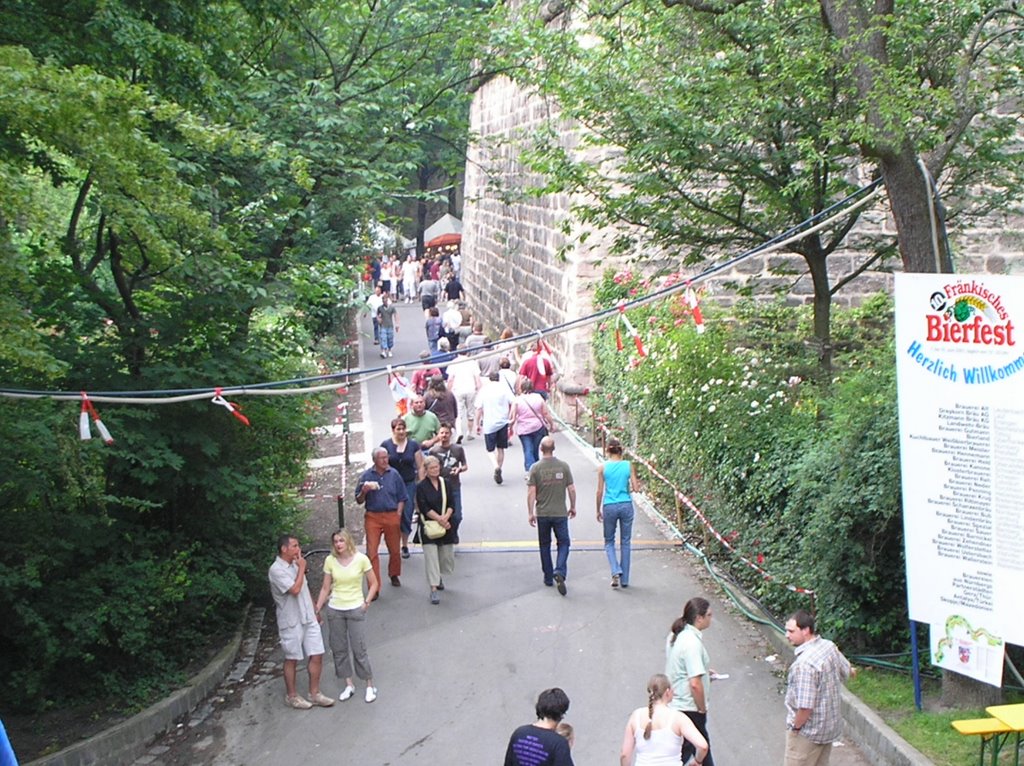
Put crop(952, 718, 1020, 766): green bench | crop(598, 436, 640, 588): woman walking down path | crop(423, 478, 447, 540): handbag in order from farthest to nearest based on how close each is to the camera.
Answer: crop(423, 478, 447, 540): handbag → crop(598, 436, 640, 588): woman walking down path → crop(952, 718, 1020, 766): green bench

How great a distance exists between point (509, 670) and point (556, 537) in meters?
2.01

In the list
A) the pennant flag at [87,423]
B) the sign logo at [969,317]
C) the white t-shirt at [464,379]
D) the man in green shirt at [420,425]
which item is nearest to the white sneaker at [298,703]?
the pennant flag at [87,423]

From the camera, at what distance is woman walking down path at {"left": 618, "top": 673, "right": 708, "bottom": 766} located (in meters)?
6.23

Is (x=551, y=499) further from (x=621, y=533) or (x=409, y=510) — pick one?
(x=409, y=510)

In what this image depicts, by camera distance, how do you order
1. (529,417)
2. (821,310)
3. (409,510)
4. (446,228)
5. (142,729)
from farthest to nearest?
(446,228), (529,417), (409,510), (821,310), (142,729)

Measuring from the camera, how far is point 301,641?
31.3 ft

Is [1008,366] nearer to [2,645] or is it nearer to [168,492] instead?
[168,492]

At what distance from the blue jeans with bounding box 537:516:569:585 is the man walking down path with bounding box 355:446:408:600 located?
1.47 meters

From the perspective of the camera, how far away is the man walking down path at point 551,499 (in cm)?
1141

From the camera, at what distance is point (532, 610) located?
1138 centimetres

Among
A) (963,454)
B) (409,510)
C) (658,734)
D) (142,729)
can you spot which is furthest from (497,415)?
(658,734)

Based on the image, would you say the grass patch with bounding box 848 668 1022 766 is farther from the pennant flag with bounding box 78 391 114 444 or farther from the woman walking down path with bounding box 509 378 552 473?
the woman walking down path with bounding box 509 378 552 473

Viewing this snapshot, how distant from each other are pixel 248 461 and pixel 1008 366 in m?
7.21

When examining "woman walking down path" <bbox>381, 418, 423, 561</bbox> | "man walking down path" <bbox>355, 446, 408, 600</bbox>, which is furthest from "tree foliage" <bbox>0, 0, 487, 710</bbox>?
"woman walking down path" <bbox>381, 418, 423, 561</bbox>
